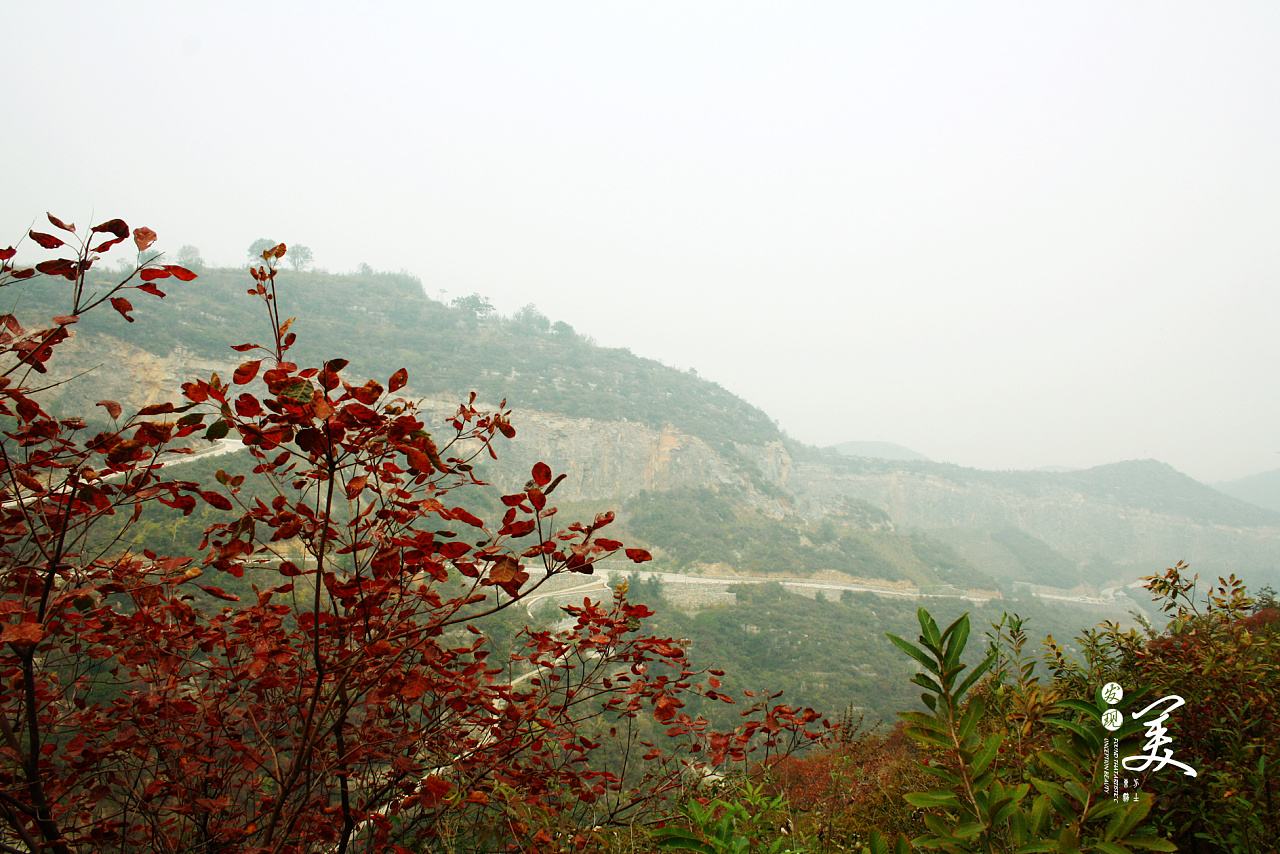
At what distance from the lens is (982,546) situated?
5006cm

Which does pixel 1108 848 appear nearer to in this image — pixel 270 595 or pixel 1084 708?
pixel 1084 708

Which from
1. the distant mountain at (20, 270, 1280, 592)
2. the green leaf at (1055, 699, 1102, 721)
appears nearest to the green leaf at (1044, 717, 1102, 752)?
the green leaf at (1055, 699, 1102, 721)

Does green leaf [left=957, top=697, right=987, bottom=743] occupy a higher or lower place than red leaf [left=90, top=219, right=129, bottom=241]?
lower

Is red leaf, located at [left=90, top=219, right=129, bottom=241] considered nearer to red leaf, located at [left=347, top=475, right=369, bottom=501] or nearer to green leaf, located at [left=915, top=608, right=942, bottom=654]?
red leaf, located at [left=347, top=475, right=369, bottom=501]

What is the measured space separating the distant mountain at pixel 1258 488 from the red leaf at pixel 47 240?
154 m

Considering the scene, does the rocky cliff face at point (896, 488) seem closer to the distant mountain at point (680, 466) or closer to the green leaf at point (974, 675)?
the distant mountain at point (680, 466)

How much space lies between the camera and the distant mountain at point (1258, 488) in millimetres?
112438

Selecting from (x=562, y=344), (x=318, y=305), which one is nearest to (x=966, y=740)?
(x=318, y=305)

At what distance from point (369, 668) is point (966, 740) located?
5.28 ft

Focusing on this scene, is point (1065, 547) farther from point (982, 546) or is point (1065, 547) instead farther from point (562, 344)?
point (562, 344)

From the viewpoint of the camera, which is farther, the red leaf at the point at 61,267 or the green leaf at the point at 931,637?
the red leaf at the point at 61,267

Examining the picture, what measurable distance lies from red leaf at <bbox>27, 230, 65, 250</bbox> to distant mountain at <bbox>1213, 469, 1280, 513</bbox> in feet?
506

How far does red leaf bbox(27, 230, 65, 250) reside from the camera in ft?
3.92

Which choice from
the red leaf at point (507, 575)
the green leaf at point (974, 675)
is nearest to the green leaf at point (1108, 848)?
the green leaf at point (974, 675)
